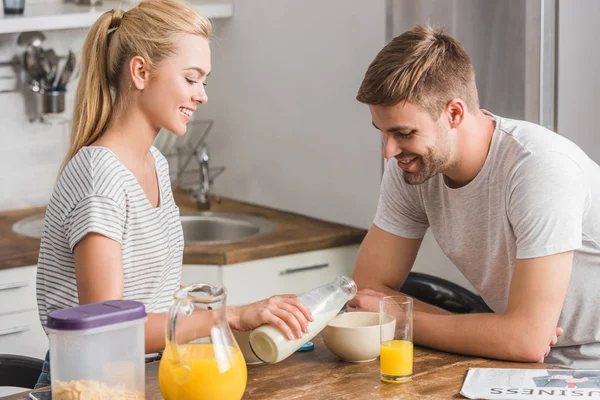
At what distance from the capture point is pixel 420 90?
1.95 m

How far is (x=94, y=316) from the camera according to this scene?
1.41m

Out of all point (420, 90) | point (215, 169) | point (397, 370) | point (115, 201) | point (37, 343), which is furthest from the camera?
point (215, 169)

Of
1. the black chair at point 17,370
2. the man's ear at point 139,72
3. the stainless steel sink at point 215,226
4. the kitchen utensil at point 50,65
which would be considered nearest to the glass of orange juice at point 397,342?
the man's ear at point 139,72

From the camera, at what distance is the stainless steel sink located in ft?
11.5

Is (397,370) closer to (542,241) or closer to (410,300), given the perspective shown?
(410,300)

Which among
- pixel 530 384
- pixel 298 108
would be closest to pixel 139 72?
pixel 530 384

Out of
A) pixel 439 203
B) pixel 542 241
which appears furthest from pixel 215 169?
pixel 542 241

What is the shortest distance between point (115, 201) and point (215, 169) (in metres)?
2.05

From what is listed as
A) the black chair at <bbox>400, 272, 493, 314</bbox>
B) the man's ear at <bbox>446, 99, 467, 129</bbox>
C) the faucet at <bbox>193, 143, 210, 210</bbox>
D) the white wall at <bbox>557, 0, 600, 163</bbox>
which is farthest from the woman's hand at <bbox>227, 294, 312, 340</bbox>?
the faucet at <bbox>193, 143, 210, 210</bbox>

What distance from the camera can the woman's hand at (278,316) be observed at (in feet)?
5.64

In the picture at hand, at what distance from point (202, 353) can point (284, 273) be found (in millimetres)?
1626

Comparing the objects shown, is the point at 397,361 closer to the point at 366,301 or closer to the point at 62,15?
the point at 366,301

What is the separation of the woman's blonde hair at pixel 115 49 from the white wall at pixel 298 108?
1179 millimetres

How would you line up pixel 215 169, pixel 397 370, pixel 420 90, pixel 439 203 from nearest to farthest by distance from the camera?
pixel 397 370, pixel 420 90, pixel 439 203, pixel 215 169
